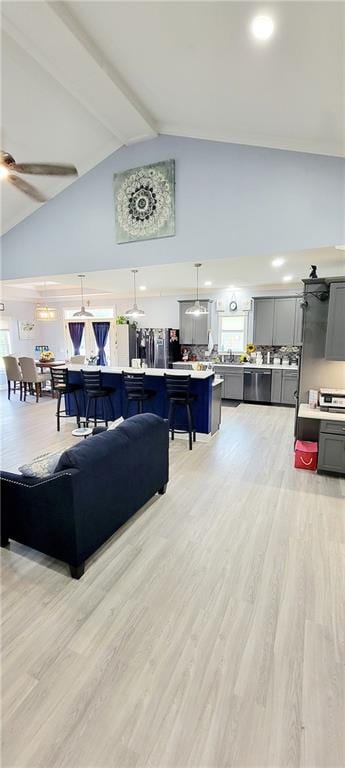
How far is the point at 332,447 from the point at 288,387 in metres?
3.39

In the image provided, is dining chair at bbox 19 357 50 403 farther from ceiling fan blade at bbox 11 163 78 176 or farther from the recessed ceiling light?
the recessed ceiling light

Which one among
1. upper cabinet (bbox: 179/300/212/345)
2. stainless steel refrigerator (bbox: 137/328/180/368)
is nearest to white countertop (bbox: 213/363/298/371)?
upper cabinet (bbox: 179/300/212/345)

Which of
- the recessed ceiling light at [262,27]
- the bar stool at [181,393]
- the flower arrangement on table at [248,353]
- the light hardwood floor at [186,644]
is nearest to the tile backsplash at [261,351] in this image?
the flower arrangement on table at [248,353]

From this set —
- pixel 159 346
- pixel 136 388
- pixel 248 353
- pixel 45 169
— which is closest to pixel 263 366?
pixel 248 353

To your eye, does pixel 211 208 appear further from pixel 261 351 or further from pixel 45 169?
pixel 261 351

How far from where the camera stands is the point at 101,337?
952cm

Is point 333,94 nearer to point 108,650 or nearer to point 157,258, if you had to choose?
point 157,258

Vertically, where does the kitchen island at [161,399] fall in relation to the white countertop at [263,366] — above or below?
below

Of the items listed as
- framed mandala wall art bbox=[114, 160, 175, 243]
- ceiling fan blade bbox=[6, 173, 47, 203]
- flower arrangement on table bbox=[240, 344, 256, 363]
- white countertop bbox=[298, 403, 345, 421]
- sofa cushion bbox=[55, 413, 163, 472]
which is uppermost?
framed mandala wall art bbox=[114, 160, 175, 243]

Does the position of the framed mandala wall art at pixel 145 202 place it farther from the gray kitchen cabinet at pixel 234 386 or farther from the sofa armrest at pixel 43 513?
the sofa armrest at pixel 43 513

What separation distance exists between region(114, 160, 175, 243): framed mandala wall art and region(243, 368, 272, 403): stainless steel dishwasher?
3.61m

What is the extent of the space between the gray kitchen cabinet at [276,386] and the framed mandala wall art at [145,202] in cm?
371

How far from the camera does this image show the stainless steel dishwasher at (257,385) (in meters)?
7.06

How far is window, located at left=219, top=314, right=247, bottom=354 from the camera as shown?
7754mm
